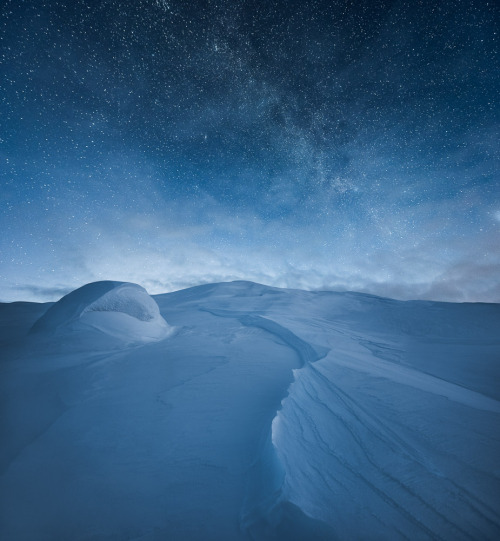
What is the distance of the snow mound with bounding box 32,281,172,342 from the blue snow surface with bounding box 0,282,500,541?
230 mm

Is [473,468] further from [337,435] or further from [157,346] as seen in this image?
[157,346]

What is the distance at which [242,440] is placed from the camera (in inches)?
132

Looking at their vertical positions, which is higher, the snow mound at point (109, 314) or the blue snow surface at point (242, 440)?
the snow mound at point (109, 314)

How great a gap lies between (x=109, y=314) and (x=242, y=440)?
7.19m

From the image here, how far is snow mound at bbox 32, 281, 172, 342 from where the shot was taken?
25.5ft

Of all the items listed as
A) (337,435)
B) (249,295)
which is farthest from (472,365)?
(249,295)

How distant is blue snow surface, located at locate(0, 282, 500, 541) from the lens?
7.16 ft

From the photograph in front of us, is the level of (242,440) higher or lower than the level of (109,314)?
lower

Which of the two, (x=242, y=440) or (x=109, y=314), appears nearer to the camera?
(x=242, y=440)

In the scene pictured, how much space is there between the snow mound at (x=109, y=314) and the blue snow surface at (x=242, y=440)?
0.75ft

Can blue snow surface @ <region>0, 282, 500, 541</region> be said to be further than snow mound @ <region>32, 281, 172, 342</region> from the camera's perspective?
No

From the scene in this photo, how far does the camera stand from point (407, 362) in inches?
260

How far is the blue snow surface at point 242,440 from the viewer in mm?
2182

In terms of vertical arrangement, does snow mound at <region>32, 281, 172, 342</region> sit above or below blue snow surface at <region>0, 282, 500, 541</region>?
above
